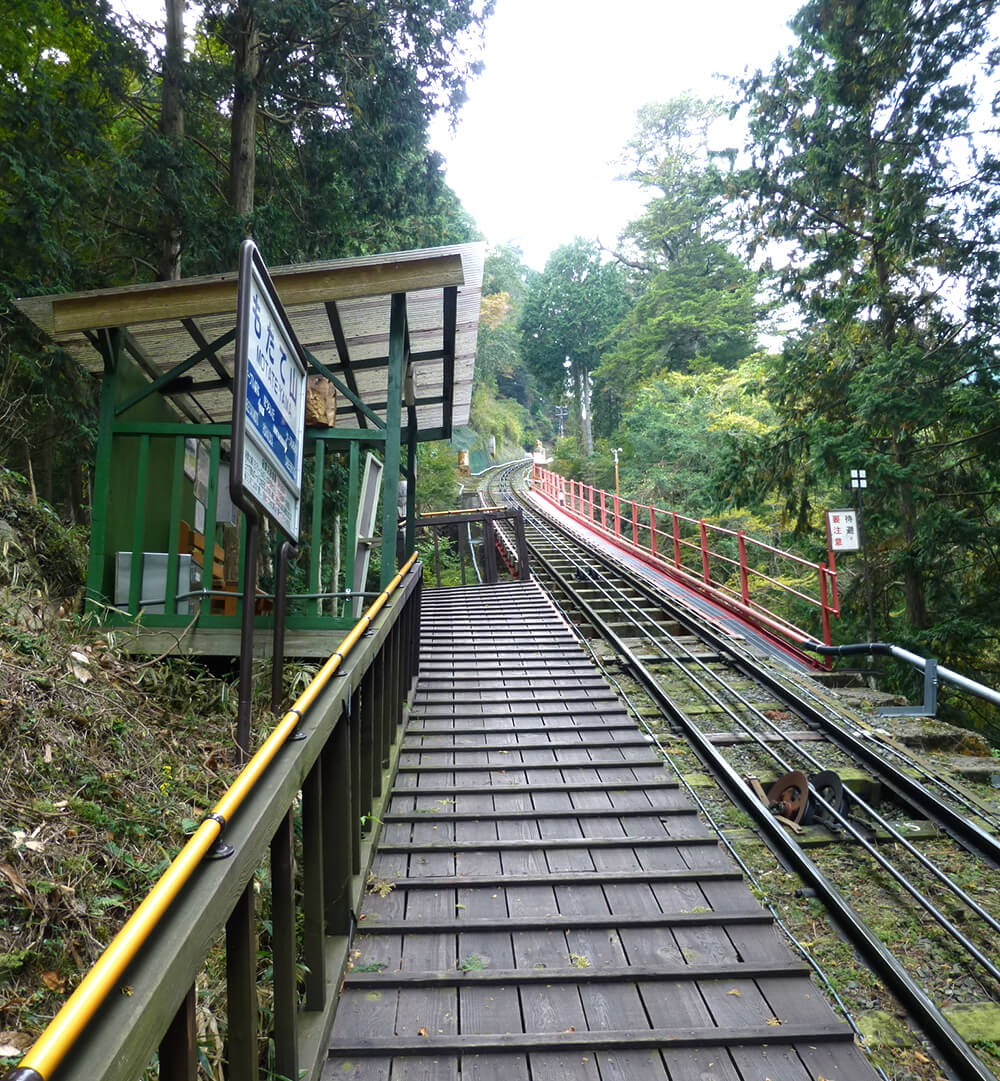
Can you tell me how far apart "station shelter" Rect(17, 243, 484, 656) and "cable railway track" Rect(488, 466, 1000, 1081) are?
288 cm

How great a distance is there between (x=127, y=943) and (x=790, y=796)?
4408mm

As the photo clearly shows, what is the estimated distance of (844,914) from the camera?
3.18 m

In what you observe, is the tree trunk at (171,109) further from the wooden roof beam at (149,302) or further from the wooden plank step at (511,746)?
the wooden plank step at (511,746)

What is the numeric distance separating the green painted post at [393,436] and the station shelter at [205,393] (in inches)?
0.4

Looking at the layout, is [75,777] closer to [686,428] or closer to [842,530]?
[842,530]

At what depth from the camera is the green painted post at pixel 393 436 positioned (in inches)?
210

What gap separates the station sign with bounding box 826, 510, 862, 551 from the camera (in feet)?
29.8

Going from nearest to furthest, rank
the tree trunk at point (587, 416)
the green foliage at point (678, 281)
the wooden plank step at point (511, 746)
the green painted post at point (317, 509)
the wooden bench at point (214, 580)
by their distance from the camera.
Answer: the wooden plank step at point (511, 746), the green painted post at point (317, 509), the wooden bench at point (214, 580), the green foliage at point (678, 281), the tree trunk at point (587, 416)

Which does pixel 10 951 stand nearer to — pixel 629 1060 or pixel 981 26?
pixel 629 1060

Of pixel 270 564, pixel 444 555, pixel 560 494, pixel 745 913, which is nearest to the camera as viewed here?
pixel 745 913

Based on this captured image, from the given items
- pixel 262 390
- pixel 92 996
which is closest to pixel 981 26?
pixel 262 390

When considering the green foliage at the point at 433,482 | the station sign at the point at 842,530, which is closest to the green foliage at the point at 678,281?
the green foliage at the point at 433,482

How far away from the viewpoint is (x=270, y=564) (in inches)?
408

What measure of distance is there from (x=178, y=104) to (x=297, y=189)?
1.61 meters
